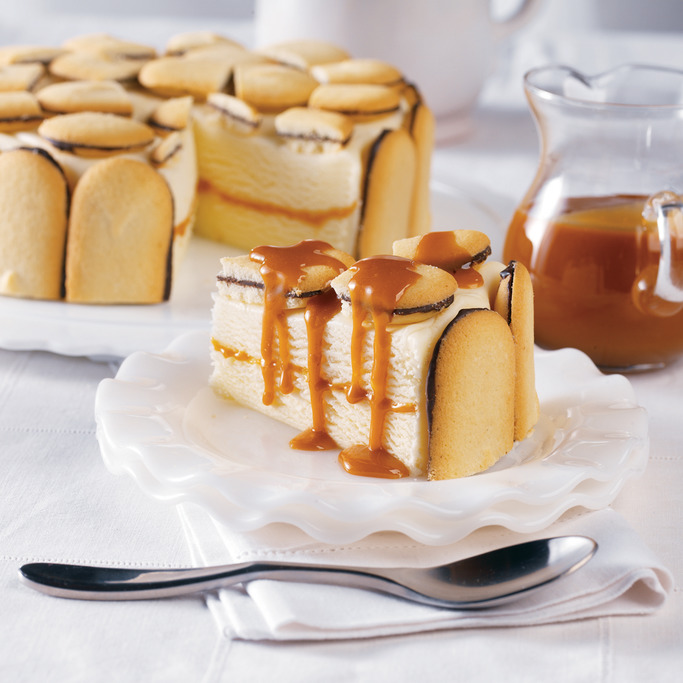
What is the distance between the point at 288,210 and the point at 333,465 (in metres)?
0.91

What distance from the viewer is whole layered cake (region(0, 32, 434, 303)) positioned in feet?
5.11

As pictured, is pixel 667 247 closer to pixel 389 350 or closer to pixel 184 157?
pixel 389 350

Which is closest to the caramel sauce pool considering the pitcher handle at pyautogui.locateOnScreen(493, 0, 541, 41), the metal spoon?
the metal spoon

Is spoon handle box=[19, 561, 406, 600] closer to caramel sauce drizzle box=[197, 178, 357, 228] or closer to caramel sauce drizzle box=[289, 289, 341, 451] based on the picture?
caramel sauce drizzle box=[289, 289, 341, 451]

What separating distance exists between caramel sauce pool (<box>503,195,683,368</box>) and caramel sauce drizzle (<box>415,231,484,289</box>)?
263 millimetres

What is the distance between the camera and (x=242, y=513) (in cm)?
90

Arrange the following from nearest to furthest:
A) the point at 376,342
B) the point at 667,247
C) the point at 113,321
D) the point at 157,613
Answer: the point at 157,613 → the point at 376,342 → the point at 667,247 → the point at 113,321

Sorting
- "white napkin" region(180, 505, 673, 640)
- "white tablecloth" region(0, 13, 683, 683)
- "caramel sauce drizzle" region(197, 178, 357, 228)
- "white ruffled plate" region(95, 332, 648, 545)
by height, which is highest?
"caramel sauce drizzle" region(197, 178, 357, 228)

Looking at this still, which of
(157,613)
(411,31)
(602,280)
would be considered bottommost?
(157,613)

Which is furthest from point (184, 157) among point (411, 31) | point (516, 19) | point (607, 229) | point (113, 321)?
point (516, 19)

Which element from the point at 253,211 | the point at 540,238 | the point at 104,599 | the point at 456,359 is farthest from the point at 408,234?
the point at 104,599

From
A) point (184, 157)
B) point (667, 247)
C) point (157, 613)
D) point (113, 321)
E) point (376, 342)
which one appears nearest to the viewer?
point (157, 613)

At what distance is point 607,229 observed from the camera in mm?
1304

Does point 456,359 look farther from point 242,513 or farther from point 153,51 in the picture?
point 153,51
